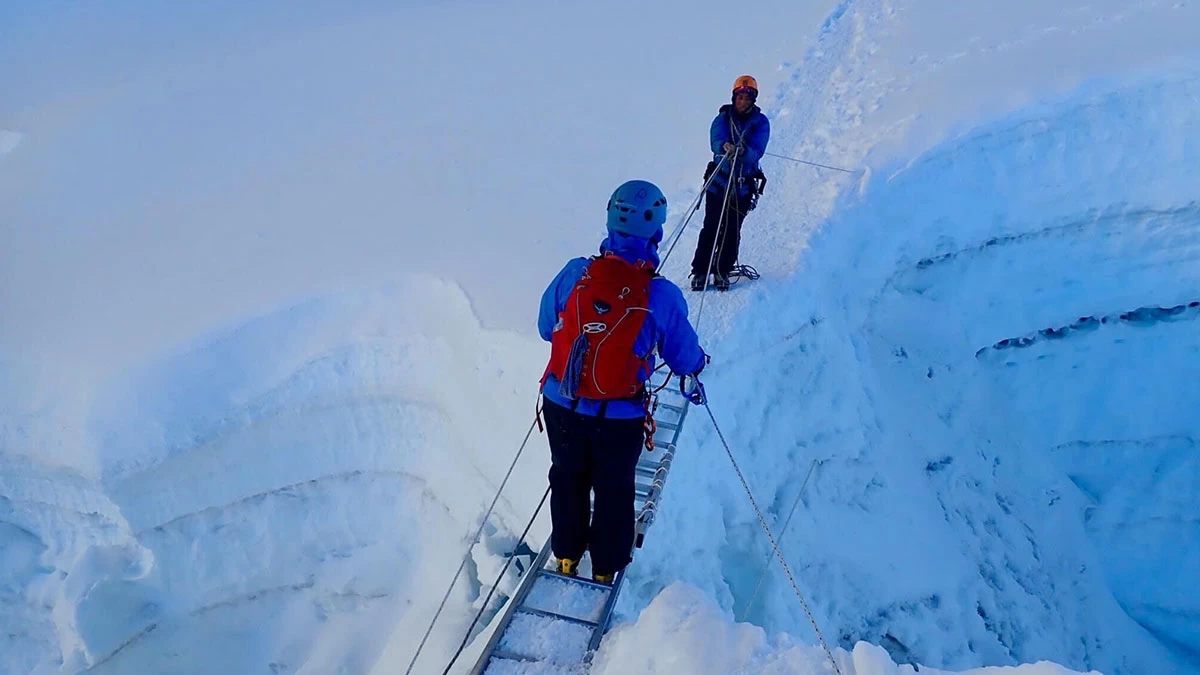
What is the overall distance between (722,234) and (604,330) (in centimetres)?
266

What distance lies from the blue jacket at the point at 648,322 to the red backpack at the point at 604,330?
4cm

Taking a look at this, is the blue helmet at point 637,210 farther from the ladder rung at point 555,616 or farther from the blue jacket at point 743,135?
the blue jacket at point 743,135

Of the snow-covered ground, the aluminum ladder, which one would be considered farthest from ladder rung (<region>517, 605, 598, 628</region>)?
the snow-covered ground

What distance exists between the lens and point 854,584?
5348 millimetres

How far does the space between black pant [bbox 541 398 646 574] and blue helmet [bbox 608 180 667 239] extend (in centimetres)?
68

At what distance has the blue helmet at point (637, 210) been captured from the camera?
292 cm

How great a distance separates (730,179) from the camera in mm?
5020

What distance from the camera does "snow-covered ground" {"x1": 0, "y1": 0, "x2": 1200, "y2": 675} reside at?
5.04 metres

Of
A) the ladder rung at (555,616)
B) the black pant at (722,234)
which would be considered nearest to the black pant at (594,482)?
the ladder rung at (555,616)

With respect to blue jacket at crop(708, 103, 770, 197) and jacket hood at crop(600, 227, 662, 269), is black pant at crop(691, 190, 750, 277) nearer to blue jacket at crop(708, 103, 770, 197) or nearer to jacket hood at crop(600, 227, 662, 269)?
blue jacket at crop(708, 103, 770, 197)

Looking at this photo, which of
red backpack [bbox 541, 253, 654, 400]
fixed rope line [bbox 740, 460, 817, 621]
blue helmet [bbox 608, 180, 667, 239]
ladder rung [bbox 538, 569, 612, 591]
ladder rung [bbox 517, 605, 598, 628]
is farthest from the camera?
fixed rope line [bbox 740, 460, 817, 621]

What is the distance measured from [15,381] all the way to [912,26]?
33.2 feet

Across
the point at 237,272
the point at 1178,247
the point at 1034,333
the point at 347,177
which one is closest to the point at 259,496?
the point at 237,272

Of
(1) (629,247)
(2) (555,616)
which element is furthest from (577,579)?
(1) (629,247)
